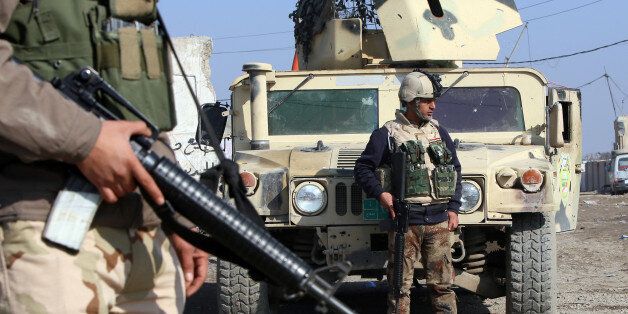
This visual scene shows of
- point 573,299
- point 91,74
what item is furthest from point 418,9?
point 91,74

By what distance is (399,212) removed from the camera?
19.2 ft

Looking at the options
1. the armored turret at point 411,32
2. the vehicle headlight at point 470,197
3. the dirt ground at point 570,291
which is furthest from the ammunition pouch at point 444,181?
the armored turret at point 411,32

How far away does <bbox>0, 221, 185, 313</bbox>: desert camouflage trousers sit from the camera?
2078mm

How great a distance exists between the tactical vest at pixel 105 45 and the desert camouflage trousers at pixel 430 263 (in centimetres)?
371

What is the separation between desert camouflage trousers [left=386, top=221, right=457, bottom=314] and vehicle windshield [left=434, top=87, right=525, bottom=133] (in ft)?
4.86

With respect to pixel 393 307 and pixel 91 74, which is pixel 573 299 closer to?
pixel 393 307

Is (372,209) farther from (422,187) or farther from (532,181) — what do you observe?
(532,181)

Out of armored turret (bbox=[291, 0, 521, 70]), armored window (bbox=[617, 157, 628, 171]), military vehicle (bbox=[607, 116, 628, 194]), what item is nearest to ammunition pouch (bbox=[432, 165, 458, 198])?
armored turret (bbox=[291, 0, 521, 70])

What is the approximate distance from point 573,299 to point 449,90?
2.01 meters

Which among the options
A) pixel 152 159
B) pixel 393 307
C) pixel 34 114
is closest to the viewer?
pixel 34 114

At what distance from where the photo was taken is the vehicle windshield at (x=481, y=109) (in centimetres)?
729

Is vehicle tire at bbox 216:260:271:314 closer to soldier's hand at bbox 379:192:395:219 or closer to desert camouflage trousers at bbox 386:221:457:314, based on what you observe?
desert camouflage trousers at bbox 386:221:457:314

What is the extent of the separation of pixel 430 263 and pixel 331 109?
68.0 inches

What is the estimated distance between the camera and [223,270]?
21.4 feet
